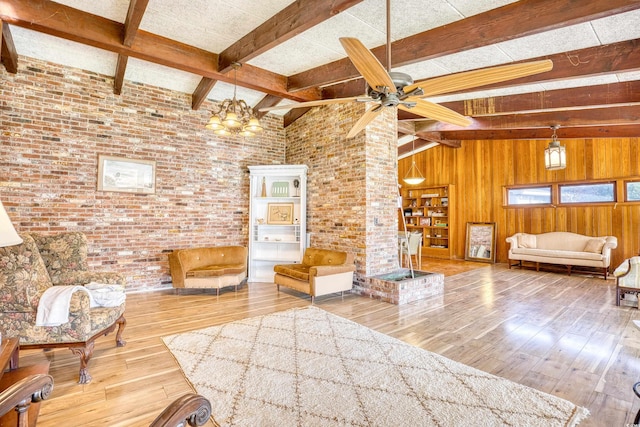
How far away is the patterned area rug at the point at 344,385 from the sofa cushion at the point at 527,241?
6344 millimetres

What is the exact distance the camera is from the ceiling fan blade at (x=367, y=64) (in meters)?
1.82

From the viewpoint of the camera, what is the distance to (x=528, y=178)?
812cm

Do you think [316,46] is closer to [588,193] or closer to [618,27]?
[618,27]

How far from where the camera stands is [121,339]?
311 cm

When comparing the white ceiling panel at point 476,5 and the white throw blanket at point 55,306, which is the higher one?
the white ceiling panel at point 476,5

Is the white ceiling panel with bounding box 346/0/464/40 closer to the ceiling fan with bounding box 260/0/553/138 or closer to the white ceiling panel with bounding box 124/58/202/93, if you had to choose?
the ceiling fan with bounding box 260/0/553/138

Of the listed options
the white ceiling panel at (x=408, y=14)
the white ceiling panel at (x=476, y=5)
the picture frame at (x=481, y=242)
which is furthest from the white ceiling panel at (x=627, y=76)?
the picture frame at (x=481, y=242)

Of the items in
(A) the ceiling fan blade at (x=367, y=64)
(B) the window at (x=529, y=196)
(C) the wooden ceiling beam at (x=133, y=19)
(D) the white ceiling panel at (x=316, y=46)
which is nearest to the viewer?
(A) the ceiling fan blade at (x=367, y=64)

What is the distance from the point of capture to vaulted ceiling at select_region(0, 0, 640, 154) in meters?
2.89

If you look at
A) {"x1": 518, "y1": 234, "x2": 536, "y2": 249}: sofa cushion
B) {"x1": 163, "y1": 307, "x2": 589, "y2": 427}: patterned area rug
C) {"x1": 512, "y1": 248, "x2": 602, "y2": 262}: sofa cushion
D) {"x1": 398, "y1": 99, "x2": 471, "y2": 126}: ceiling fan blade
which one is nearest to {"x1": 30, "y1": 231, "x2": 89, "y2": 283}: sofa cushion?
{"x1": 163, "y1": 307, "x2": 589, "y2": 427}: patterned area rug

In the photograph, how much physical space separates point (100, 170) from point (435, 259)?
341 inches

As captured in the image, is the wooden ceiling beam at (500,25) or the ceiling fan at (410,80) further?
the wooden ceiling beam at (500,25)

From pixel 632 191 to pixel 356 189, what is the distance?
6331 mm

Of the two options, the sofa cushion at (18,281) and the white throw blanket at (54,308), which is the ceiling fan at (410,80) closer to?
the white throw blanket at (54,308)
